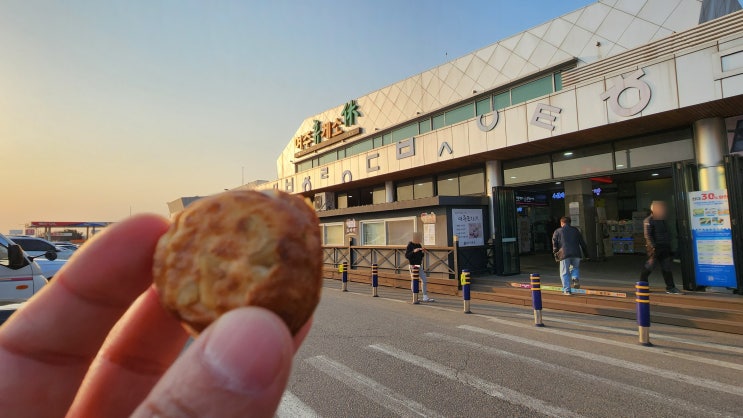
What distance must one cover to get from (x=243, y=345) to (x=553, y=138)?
13351 mm

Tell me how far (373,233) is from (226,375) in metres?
16.3

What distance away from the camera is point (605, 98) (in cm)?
1080

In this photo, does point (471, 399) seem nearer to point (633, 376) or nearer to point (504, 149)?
point (633, 376)

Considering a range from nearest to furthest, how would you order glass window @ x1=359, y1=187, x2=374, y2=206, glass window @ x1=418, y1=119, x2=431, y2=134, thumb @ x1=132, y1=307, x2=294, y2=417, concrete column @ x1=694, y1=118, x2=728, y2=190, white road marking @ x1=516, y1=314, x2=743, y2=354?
1. thumb @ x1=132, y1=307, x2=294, y2=417
2. white road marking @ x1=516, y1=314, x2=743, y2=354
3. concrete column @ x1=694, y1=118, x2=728, y2=190
4. glass window @ x1=418, y1=119, x2=431, y2=134
5. glass window @ x1=359, y1=187, x2=374, y2=206

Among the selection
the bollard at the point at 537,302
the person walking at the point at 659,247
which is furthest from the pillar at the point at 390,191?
the bollard at the point at 537,302

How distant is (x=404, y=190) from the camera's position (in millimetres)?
20562

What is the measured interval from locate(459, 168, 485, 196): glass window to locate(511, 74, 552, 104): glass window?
3.43 metres

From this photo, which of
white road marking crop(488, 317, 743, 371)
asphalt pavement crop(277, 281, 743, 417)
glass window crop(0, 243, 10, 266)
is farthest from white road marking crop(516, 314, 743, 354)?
glass window crop(0, 243, 10, 266)

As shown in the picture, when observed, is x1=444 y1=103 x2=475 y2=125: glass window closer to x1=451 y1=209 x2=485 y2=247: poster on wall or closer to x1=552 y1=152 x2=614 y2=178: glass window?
x1=552 y1=152 x2=614 y2=178: glass window

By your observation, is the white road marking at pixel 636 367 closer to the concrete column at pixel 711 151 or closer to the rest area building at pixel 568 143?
the rest area building at pixel 568 143

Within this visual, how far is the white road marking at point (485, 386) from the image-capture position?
12.9 ft

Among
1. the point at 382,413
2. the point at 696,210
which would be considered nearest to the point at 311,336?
the point at 382,413

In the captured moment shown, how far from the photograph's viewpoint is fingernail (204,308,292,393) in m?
0.98

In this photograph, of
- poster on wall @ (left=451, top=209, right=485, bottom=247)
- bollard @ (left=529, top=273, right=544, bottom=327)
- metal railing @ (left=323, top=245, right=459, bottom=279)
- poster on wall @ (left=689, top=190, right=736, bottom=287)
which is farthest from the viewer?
poster on wall @ (left=451, top=209, right=485, bottom=247)
